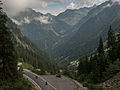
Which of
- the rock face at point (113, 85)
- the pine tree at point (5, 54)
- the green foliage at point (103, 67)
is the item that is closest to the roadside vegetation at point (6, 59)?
the pine tree at point (5, 54)

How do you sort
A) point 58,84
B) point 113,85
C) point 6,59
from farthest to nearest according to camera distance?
point 58,84, point 113,85, point 6,59

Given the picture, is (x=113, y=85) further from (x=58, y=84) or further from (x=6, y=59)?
(x=6, y=59)

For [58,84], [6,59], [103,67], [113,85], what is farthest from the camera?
[103,67]

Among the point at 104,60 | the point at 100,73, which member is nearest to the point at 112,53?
the point at 104,60

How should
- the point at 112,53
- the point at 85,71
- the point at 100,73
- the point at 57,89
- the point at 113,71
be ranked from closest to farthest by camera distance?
1. the point at 57,89
2. the point at 113,71
3. the point at 100,73
4. the point at 112,53
5. the point at 85,71

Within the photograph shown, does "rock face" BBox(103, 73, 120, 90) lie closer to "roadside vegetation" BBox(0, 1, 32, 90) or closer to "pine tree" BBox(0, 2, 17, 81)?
"roadside vegetation" BBox(0, 1, 32, 90)

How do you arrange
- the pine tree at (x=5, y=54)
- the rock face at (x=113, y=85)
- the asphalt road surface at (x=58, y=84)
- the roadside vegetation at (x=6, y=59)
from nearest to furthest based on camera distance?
the roadside vegetation at (x=6, y=59)
the pine tree at (x=5, y=54)
the rock face at (x=113, y=85)
the asphalt road surface at (x=58, y=84)

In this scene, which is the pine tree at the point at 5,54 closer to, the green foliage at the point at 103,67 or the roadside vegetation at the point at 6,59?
the roadside vegetation at the point at 6,59

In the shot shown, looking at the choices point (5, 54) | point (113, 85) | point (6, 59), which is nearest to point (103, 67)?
point (113, 85)

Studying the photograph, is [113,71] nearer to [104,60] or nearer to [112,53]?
[104,60]

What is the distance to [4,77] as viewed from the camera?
30375 millimetres

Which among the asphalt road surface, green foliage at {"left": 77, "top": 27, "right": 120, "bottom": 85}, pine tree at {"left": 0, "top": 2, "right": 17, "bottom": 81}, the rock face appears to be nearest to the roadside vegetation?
pine tree at {"left": 0, "top": 2, "right": 17, "bottom": 81}

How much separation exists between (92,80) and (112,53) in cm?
1641

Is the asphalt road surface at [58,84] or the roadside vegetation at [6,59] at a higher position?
the roadside vegetation at [6,59]
